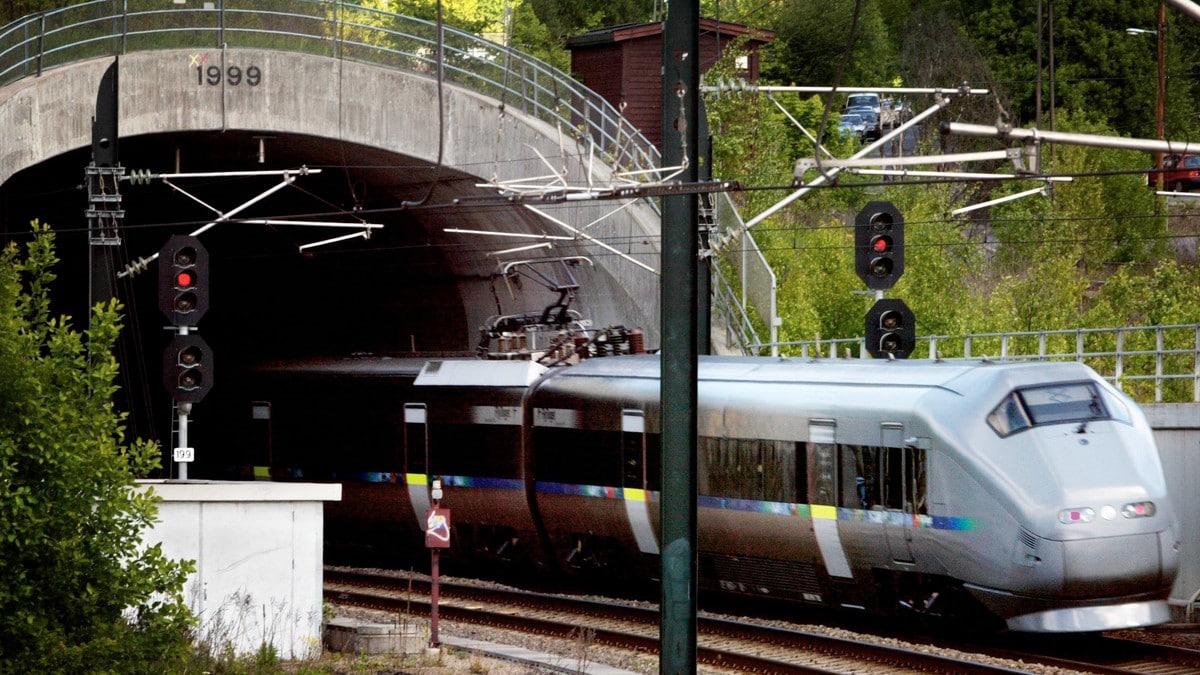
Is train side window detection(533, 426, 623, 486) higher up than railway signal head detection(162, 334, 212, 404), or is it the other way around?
railway signal head detection(162, 334, 212, 404)

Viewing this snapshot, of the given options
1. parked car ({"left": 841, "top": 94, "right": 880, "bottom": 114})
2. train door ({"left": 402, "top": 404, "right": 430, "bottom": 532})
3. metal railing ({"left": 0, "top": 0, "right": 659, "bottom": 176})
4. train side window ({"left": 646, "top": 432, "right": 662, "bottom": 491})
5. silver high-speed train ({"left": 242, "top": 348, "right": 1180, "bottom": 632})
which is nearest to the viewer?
silver high-speed train ({"left": 242, "top": 348, "right": 1180, "bottom": 632})

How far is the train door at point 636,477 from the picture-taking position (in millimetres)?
20422

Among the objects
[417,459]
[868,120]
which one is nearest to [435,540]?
[417,459]

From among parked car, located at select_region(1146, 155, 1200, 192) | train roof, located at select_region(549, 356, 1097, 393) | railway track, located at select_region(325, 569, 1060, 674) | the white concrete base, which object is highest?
parked car, located at select_region(1146, 155, 1200, 192)

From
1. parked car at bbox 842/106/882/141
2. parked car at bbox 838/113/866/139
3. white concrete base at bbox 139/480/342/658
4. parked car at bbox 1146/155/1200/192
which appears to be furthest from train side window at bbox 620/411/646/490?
parked car at bbox 838/113/866/139

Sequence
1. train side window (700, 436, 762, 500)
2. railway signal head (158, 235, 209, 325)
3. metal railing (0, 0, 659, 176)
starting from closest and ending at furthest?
railway signal head (158, 235, 209, 325)
train side window (700, 436, 762, 500)
metal railing (0, 0, 659, 176)

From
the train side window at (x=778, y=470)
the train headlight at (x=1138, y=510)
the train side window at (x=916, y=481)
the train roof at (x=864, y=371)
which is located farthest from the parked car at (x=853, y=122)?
the train headlight at (x=1138, y=510)

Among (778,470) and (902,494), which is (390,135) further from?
(902,494)

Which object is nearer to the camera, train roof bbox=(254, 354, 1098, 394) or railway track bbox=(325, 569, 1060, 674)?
railway track bbox=(325, 569, 1060, 674)

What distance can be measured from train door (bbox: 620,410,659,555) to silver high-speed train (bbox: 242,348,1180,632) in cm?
2

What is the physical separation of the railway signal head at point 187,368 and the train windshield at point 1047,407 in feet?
27.0

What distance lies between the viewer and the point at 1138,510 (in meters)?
16.3

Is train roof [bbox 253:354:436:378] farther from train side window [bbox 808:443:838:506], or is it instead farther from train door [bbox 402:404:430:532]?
train side window [bbox 808:443:838:506]

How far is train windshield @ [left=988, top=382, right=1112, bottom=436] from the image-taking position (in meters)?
16.7
